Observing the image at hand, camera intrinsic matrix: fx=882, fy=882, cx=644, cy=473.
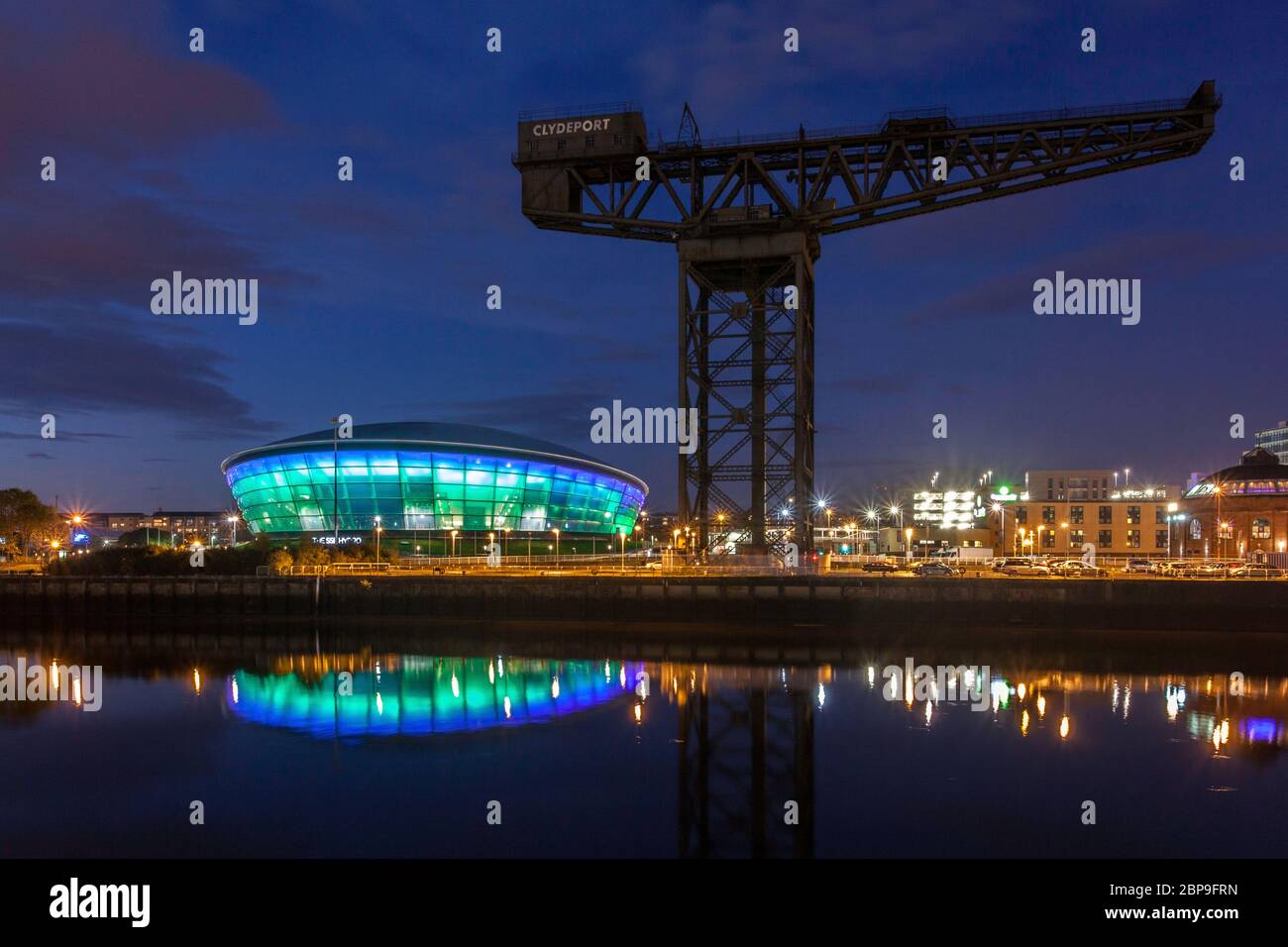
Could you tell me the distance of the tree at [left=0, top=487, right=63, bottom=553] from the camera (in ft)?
310

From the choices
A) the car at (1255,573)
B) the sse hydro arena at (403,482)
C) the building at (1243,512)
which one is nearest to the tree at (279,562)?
the sse hydro arena at (403,482)

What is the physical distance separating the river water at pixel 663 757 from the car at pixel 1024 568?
14718 mm

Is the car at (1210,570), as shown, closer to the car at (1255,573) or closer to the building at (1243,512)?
the car at (1255,573)

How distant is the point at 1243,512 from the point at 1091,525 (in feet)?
60.2

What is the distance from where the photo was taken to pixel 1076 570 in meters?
52.7

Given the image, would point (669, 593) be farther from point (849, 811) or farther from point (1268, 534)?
point (1268, 534)

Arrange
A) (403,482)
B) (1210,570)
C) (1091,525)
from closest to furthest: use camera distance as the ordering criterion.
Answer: (1210,570), (403,482), (1091,525)

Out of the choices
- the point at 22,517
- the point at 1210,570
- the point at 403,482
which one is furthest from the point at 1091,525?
the point at 22,517

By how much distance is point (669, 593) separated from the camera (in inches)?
1817

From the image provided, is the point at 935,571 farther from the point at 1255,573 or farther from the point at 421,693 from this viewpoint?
the point at 421,693

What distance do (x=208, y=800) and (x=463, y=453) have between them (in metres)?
60.9

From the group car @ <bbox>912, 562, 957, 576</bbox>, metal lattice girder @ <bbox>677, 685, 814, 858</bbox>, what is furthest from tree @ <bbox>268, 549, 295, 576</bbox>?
car @ <bbox>912, 562, 957, 576</bbox>
